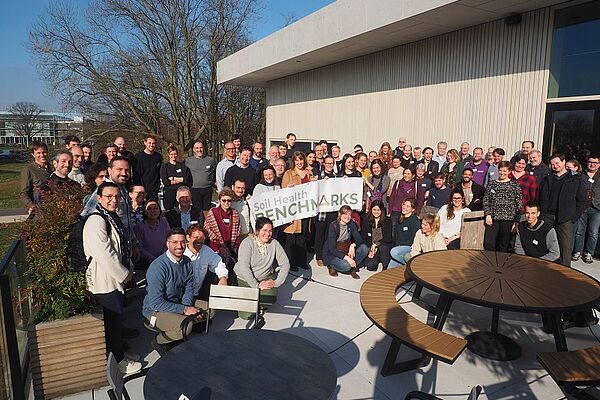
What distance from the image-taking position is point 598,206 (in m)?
7.11

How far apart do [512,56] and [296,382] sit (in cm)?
892

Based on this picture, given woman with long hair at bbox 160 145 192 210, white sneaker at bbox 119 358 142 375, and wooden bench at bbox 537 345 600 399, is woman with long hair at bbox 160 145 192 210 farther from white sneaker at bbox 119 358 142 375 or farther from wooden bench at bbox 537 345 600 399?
wooden bench at bbox 537 345 600 399

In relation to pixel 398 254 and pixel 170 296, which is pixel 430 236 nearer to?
pixel 398 254

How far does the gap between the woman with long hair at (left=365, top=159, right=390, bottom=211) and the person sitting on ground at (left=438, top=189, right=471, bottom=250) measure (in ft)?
5.41

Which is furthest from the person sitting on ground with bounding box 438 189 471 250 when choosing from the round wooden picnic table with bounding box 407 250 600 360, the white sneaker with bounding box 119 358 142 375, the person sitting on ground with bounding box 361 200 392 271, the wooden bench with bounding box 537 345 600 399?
the white sneaker with bounding box 119 358 142 375

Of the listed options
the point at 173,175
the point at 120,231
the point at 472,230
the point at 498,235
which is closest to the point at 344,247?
the point at 472,230

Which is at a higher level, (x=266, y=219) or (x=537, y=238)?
(x=266, y=219)

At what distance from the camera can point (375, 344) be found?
14.6 ft

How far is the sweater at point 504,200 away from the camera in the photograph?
6375mm

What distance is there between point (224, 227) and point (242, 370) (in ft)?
10.9

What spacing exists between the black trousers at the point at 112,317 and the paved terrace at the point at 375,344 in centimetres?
36

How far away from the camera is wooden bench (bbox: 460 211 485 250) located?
21.9ft

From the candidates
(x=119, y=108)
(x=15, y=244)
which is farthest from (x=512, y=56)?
(x=119, y=108)

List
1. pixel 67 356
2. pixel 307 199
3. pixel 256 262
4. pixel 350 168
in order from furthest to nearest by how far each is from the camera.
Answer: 1. pixel 350 168
2. pixel 307 199
3. pixel 256 262
4. pixel 67 356
